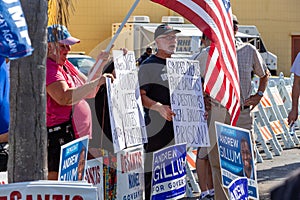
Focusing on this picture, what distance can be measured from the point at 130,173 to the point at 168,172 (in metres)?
0.37

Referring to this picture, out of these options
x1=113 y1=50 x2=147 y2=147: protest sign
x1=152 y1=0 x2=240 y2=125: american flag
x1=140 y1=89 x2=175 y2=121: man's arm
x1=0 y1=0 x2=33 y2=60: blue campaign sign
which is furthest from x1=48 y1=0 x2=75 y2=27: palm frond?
x1=140 y1=89 x2=175 y2=121: man's arm

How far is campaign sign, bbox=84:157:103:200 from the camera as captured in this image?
6.84 m

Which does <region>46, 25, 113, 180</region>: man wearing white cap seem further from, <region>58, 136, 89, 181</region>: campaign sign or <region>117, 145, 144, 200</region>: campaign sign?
<region>117, 145, 144, 200</region>: campaign sign

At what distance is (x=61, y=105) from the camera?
6320mm

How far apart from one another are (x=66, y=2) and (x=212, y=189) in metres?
4.48

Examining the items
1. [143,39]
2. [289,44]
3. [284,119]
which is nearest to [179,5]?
[284,119]

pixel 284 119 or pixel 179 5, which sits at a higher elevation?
pixel 179 5

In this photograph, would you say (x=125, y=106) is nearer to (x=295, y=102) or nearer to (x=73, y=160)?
(x=73, y=160)

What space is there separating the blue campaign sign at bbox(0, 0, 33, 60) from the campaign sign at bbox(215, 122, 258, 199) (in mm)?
3031

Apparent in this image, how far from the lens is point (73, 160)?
5605 mm

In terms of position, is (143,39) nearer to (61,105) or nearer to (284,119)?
(284,119)

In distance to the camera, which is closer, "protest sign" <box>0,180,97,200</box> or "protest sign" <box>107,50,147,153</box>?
"protest sign" <box>0,180,97,200</box>

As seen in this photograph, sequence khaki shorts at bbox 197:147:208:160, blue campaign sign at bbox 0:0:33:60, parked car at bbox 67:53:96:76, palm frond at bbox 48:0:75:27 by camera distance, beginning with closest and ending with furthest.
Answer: blue campaign sign at bbox 0:0:33:60 < palm frond at bbox 48:0:75:27 < khaki shorts at bbox 197:147:208:160 < parked car at bbox 67:53:96:76

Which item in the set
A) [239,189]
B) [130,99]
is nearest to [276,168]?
[130,99]
